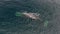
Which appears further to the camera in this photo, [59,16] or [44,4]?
[44,4]

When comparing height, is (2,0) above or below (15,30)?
above

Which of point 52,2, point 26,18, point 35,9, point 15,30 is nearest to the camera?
point 15,30

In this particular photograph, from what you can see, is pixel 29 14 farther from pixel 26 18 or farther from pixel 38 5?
pixel 38 5

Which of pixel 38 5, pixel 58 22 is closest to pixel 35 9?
pixel 38 5

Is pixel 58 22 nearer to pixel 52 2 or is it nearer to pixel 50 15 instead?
pixel 50 15

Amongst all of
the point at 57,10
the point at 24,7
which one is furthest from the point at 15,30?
the point at 57,10

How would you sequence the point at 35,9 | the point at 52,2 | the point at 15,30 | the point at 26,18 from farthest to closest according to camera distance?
the point at 52,2
the point at 35,9
the point at 26,18
the point at 15,30
